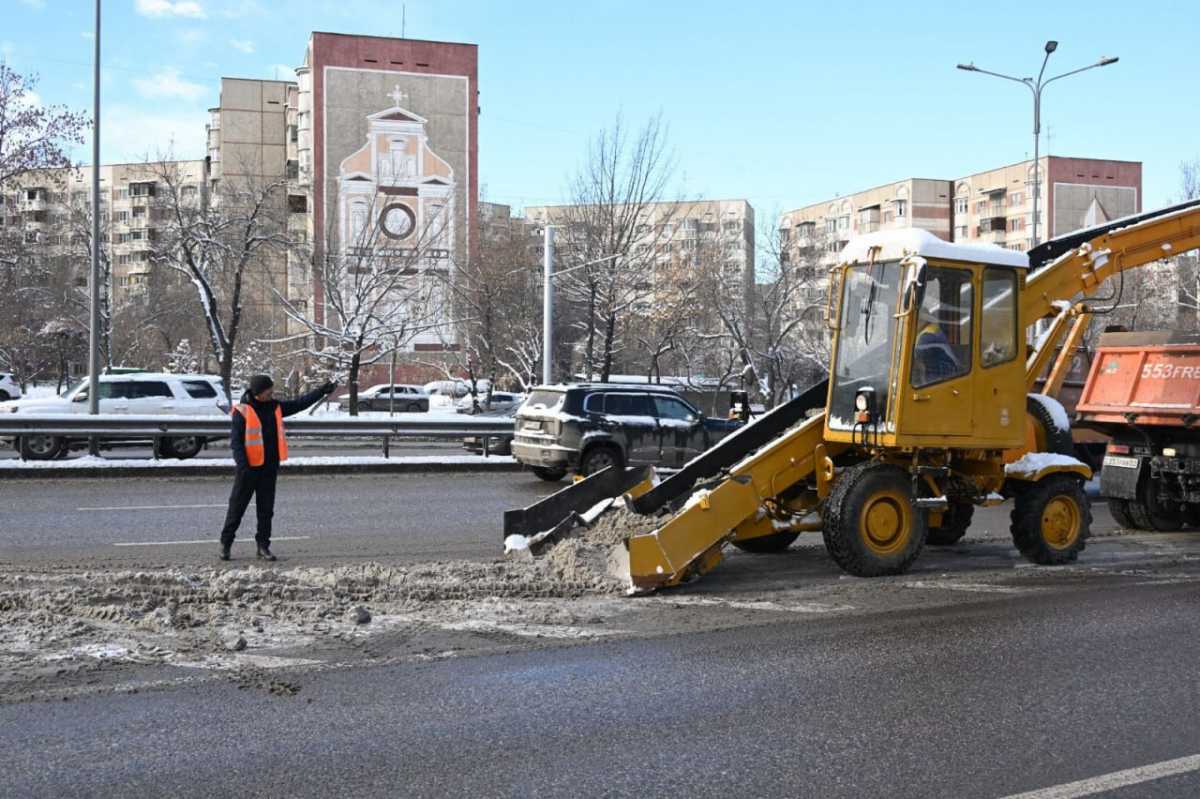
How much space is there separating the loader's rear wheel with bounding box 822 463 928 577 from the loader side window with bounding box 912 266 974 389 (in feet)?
2.80

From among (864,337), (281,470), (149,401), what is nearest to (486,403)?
(149,401)

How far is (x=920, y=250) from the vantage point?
31.0 ft

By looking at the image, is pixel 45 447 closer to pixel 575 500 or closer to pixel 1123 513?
pixel 575 500

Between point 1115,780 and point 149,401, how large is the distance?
23.6 meters

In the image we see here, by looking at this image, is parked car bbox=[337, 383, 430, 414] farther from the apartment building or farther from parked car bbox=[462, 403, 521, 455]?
the apartment building

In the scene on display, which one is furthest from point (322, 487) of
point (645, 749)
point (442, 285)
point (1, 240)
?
point (442, 285)

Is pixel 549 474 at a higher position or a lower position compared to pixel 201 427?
lower

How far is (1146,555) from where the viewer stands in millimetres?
11281

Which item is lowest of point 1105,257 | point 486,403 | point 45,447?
point 45,447

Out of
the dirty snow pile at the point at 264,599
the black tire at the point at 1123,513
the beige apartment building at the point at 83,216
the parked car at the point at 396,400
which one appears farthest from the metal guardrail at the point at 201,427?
the parked car at the point at 396,400

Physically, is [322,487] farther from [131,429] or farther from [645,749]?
[645,749]

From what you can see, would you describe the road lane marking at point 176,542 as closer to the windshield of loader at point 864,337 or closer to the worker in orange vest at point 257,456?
the worker in orange vest at point 257,456

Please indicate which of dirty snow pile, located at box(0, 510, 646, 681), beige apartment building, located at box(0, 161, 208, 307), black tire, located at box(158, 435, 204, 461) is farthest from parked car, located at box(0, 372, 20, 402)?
dirty snow pile, located at box(0, 510, 646, 681)

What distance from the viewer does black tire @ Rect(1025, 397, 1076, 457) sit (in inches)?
429
